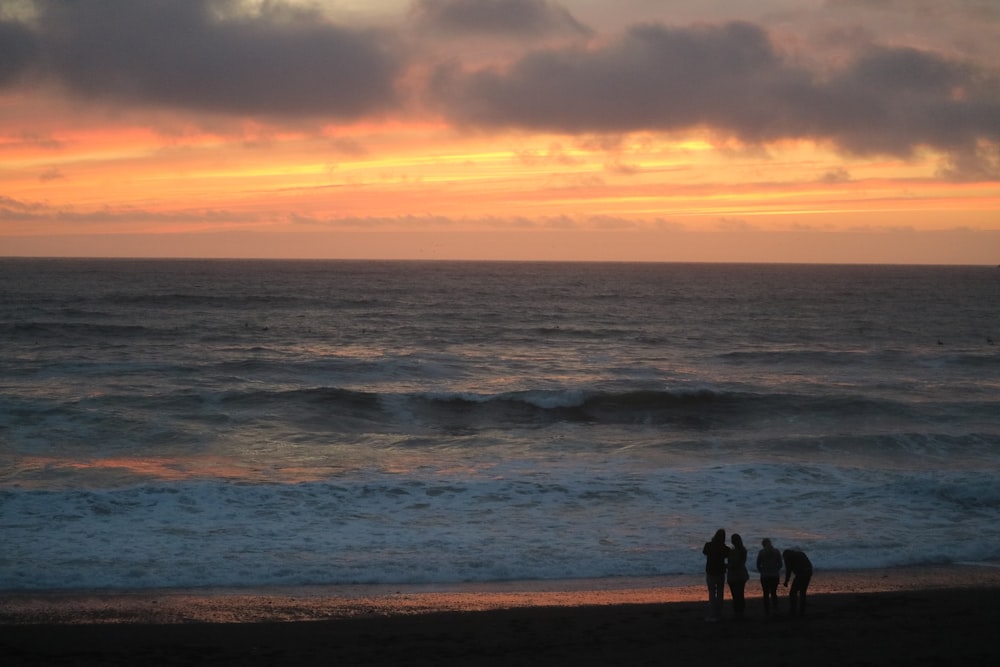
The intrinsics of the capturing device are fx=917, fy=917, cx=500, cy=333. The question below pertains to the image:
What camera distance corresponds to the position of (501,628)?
11555 mm

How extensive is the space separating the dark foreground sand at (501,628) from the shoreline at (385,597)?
0.13ft

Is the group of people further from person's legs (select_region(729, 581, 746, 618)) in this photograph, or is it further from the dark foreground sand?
the dark foreground sand

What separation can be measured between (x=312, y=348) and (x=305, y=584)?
3152cm

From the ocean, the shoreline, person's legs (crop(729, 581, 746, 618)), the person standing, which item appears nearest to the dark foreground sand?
the shoreline

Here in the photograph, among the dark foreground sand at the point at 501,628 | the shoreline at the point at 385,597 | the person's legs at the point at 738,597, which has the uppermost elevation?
the person's legs at the point at 738,597

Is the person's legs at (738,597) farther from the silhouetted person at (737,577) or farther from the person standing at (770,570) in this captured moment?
the person standing at (770,570)

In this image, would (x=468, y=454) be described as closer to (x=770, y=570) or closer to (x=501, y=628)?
(x=501, y=628)

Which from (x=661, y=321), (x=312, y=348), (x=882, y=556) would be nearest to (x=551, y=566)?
(x=882, y=556)

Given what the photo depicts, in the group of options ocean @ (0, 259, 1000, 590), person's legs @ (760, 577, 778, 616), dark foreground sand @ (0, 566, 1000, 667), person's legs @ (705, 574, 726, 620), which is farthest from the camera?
ocean @ (0, 259, 1000, 590)

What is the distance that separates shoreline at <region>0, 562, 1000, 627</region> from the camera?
39.8 ft

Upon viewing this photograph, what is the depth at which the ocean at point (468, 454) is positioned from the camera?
15.4 m

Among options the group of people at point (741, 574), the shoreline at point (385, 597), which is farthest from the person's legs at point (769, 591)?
the shoreline at point (385, 597)

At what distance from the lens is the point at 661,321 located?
6378 cm

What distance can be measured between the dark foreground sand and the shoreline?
0.04 meters
